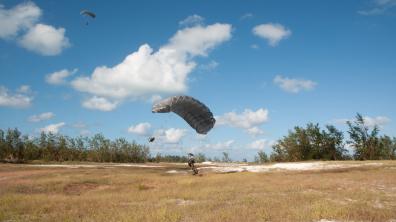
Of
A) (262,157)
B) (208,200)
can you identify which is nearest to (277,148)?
(262,157)

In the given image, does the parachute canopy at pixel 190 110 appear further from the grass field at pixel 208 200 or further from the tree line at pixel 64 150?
the tree line at pixel 64 150

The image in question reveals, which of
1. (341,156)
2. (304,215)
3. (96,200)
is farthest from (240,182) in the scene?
(341,156)

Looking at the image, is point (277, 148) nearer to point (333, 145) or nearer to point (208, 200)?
point (333, 145)

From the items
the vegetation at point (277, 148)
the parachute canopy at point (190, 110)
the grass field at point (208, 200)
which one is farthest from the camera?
the vegetation at point (277, 148)

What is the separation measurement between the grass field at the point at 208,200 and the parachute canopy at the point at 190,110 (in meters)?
6.44

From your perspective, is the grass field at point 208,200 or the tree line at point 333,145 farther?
the tree line at point 333,145

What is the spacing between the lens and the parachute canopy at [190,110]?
3775 centimetres

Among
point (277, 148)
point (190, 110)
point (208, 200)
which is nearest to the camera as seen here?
point (208, 200)

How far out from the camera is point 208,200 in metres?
25.2

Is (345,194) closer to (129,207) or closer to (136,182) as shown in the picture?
(129,207)

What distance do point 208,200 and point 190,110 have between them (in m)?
15.5

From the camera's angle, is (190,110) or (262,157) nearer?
(190,110)

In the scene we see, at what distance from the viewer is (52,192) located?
3175 cm

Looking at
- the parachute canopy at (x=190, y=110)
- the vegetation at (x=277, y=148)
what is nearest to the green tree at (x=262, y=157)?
the vegetation at (x=277, y=148)
